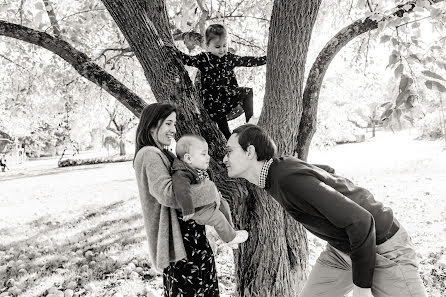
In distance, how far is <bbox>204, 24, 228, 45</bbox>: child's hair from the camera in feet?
11.5

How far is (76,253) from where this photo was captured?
252 inches

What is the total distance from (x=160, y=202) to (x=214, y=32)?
6.03ft

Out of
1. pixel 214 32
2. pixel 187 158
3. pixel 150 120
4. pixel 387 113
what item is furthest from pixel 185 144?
pixel 387 113

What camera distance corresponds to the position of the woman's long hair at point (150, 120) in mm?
2621

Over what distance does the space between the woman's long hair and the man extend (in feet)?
1.68

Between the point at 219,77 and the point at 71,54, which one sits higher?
the point at 71,54

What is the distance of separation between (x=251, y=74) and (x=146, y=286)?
4.30 meters

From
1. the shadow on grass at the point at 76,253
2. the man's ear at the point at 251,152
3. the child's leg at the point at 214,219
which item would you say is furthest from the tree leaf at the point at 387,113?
the shadow on grass at the point at 76,253

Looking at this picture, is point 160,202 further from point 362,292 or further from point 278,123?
point 278,123

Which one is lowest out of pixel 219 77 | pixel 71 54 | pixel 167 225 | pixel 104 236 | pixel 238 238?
pixel 104 236

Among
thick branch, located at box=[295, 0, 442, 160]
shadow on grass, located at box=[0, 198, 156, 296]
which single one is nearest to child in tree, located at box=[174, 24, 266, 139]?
thick branch, located at box=[295, 0, 442, 160]

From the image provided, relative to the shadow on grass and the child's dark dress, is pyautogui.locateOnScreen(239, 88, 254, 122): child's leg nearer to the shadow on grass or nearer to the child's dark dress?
the child's dark dress

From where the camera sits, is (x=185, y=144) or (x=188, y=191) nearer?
(x=188, y=191)

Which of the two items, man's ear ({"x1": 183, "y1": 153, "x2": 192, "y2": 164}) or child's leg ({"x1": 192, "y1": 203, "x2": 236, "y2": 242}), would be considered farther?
man's ear ({"x1": 183, "y1": 153, "x2": 192, "y2": 164})
